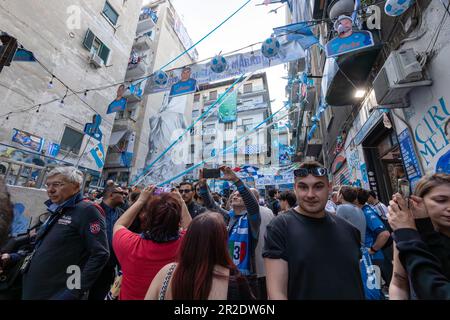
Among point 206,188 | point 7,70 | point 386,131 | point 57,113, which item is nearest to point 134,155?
point 57,113

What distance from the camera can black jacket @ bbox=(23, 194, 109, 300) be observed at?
2098mm

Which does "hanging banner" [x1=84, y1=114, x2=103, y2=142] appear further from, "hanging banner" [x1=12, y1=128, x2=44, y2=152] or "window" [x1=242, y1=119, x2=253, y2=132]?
"window" [x1=242, y1=119, x2=253, y2=132]

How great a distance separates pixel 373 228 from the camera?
11.7 ft

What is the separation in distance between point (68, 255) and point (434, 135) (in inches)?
224

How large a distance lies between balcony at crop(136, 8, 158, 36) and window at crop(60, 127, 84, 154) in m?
15.6

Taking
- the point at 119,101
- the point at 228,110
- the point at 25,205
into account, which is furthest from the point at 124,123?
the point at 25,205

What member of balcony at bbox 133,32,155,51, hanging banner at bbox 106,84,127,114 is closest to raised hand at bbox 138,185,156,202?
hanging banner at bbox 106,84,127,114

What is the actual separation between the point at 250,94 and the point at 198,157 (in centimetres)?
1434

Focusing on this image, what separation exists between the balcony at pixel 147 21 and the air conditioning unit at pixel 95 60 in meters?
10.2

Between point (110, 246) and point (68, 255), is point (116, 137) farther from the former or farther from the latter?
point (68, 255)

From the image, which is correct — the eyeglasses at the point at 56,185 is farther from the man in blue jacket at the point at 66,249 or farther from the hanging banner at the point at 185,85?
the hanging banner at the point at 185,85

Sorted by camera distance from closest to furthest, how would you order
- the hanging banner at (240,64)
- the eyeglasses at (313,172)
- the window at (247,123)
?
the eyeglasses at (313,172), the hanging banner at (240,64), the window at (247,123)

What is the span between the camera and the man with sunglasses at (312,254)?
1.59 m

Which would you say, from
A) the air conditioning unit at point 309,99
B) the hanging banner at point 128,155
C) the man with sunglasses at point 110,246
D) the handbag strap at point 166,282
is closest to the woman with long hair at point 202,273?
the handbag strap at point 166,282
